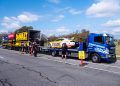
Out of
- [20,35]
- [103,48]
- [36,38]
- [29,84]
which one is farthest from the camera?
[20,35]

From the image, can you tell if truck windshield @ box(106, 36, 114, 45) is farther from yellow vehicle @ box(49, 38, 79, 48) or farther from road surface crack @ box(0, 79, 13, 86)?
road surface crack @ box(0, 79, 13, 86)

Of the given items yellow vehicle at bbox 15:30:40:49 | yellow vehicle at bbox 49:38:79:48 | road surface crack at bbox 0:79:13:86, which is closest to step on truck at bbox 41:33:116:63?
→ yellow vehicle at bbox 49:38:79:48

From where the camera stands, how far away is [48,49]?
95.6 ft

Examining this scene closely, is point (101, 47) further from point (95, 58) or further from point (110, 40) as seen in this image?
point (95, 58)

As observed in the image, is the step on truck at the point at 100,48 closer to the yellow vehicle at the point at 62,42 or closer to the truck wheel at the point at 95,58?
the truck wheel at the point at 95,58

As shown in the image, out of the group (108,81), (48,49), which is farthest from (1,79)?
(48,49)

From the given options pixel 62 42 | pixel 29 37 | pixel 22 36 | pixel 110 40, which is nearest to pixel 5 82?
pixel 110 40

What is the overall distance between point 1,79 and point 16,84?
168cm

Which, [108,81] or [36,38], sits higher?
[36,38]

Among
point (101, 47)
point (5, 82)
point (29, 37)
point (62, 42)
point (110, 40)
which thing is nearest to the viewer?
point (5, 82)

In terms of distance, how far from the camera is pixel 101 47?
2095 centimetres

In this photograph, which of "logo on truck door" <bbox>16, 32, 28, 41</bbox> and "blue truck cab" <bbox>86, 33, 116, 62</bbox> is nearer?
"blue truck cab" <bbox>86, 33, 116, 62</bbox>

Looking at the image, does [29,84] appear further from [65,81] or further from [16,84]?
[65,81]

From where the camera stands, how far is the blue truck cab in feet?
67.9
